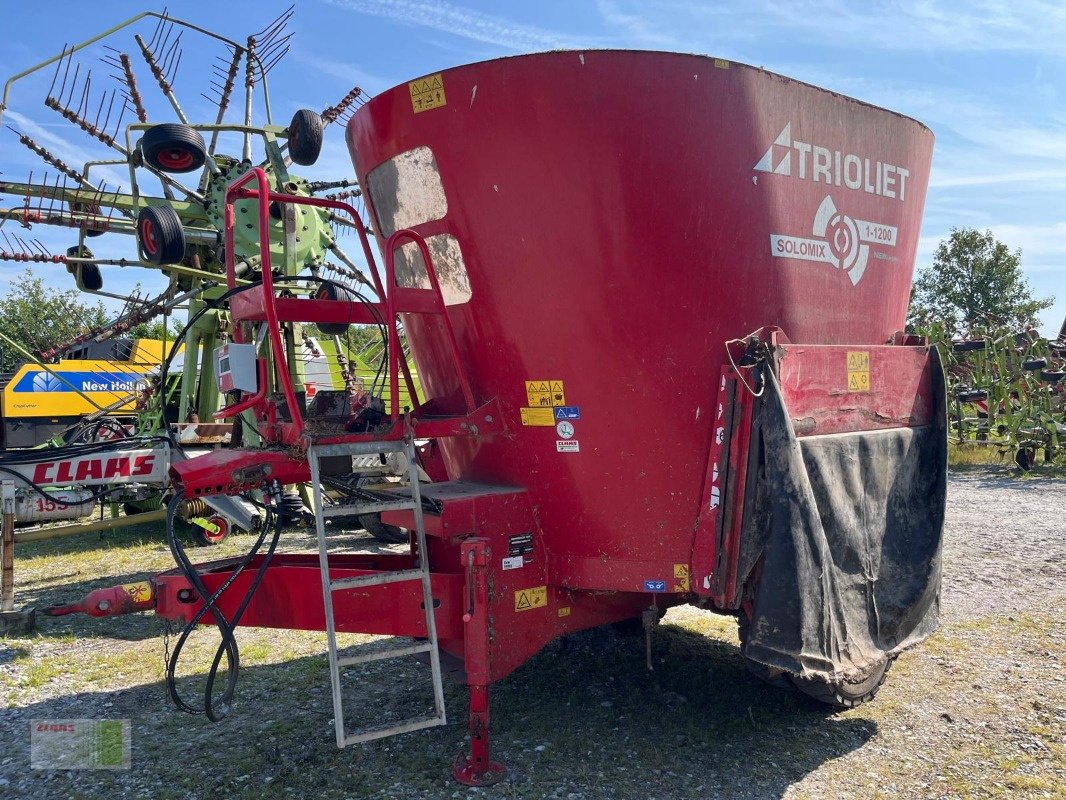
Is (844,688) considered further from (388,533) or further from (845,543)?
(388,533)

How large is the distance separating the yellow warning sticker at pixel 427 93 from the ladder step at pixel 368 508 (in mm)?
1677

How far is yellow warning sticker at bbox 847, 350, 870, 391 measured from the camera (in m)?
3.74

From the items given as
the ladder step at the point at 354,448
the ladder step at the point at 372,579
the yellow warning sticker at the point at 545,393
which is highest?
the yellow warning sticker at the point at 545,393

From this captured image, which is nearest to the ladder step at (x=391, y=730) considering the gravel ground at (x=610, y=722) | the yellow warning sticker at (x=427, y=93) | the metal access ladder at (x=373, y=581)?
the metal access ladder at (x=373, y=581)

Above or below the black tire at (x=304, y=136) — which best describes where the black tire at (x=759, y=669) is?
below

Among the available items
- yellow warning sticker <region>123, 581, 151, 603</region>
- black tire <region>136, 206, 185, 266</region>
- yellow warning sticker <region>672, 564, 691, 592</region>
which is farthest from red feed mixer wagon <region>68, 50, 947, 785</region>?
black tire <region>136, 206, 185, 266</region>

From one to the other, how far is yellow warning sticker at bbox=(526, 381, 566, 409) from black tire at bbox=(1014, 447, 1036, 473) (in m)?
12.1

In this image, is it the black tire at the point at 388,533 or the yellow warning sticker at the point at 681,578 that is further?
the black tire at the point at 388,533

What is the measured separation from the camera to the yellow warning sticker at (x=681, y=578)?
338 cm

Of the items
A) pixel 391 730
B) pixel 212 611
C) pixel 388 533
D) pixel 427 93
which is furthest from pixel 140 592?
pixel 388 533

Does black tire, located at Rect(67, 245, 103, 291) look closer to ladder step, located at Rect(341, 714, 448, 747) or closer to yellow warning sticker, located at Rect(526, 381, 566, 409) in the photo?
yellow warning sticker, located at Rect(526, 381, 566, 409)

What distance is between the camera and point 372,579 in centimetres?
327

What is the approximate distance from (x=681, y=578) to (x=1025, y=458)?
11.9 meters

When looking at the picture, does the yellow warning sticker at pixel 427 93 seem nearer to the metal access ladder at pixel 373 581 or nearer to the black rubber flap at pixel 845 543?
the metal access ladder at pixel 373 581
